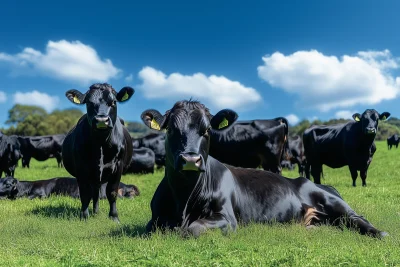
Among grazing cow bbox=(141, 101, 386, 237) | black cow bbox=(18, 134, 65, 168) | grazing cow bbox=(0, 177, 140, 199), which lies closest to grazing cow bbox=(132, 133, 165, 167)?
black cow bbox=(18, 134, 65, 168)

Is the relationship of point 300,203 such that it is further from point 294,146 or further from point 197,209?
point 294,146

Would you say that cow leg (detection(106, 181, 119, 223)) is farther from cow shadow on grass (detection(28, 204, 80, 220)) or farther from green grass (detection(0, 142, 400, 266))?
green grass (detection(0, 142, 400, 266))

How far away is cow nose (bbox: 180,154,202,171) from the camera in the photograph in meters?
4.79

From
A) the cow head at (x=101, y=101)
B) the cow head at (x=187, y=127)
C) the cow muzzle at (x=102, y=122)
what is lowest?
the cow head at (x=187, y=127)

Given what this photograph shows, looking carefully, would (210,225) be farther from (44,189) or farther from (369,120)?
(369,120)

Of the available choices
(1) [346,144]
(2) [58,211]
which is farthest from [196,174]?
(1) [346,144]

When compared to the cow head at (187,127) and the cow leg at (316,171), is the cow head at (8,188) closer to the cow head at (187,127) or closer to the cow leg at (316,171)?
the cow head at (187,127)

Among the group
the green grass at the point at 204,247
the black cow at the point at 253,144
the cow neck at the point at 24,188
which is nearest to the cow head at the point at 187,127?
the green grass at the point at 204,247

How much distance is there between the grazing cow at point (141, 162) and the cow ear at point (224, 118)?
52.6 feet

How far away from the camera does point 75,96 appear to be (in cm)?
895

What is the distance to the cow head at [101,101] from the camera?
7820 millimetres

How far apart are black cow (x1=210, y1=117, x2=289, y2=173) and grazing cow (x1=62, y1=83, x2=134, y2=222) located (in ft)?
20.7

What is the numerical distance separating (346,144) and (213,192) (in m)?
13.0

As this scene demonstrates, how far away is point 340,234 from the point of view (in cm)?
550
